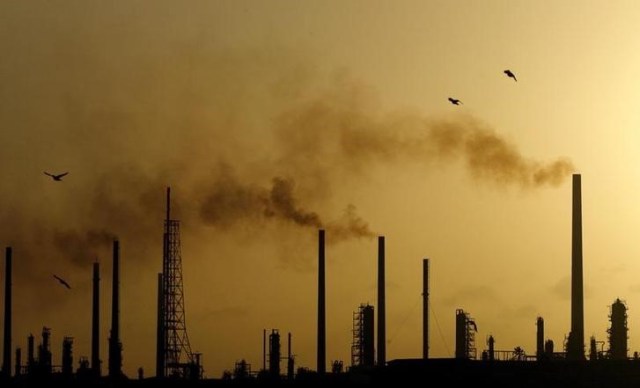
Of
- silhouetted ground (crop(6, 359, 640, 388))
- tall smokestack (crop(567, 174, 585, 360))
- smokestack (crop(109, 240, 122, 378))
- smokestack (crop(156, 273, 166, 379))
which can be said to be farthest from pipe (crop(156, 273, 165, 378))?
tall smokestack (crop(567, 174, 585, 360))

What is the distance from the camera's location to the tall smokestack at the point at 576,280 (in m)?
71.9

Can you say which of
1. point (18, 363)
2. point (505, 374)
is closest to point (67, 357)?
point (18, 363)

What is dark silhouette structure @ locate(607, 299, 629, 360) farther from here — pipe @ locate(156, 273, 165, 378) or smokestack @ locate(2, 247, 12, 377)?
smokestack @ locate(2, 247, 12, 377)

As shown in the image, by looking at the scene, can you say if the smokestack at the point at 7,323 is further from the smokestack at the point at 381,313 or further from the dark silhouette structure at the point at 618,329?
the dark silhouette structure at the point at 618,329

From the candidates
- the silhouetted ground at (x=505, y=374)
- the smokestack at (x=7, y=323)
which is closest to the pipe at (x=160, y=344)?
the smokestack at (x=7, y=323)

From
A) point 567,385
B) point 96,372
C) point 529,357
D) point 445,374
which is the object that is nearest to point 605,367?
point 567,385

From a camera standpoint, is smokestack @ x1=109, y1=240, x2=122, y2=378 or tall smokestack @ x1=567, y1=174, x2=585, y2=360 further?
smokestack @ x1=109, y1=240, x2=122, y2=378

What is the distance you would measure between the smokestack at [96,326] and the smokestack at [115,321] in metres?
0.73

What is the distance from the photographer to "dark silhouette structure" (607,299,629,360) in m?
95.3

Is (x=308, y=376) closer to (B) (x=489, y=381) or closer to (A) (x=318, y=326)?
(A) (x=318, y=326)

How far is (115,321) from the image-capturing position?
81812mm

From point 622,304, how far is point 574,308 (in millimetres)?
26090

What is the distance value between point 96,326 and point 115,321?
1.91m

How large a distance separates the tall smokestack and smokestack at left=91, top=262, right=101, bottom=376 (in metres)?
24.8
